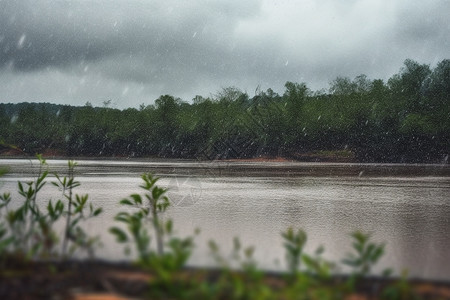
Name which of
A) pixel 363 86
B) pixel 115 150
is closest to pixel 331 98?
pixel 363 86

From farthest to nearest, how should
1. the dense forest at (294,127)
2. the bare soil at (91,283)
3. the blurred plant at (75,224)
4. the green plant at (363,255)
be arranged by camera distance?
the dense forest at (294,127), the blurred plant at (75,224), the green plant at (363,255), the bare soil at (91,283)

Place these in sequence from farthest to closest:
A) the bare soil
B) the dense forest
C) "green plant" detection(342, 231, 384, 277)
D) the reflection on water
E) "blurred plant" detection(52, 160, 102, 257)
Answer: the dense forest → the reflection on water → "blurred plant" detection(52, 160, 102, 257) → "green plant" detection(342, 231, 384, 277) → the bare soil

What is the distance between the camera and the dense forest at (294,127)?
49312 mm

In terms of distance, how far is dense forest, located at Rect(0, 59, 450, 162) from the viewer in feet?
162

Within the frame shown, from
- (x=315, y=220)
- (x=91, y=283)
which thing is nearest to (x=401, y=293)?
(x=91, y=283)

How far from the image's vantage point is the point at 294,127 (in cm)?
6266

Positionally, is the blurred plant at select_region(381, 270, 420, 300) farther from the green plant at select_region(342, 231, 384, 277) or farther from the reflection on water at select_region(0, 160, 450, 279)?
the reflection on water at select_region(0, 160, 450, 279)

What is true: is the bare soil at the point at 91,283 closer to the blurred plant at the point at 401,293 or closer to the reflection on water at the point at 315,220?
the blurred plant at the point at 401,293

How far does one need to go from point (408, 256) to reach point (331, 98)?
232 ft

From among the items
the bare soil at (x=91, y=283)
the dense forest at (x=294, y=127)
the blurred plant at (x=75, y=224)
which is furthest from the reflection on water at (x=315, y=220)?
the dense forest at (x=294, y=127)

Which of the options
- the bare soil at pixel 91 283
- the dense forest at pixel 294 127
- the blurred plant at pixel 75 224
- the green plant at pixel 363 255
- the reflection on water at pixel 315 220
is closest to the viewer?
the bare soil at pixel 91 283

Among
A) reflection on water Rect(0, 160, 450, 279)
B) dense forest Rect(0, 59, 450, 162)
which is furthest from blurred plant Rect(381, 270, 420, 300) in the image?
dense forest Rect(0, 59, 450, 162)

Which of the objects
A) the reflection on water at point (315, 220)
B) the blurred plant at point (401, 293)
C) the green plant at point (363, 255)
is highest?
the green plant at point (363, 255)

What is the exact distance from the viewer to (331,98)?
73375mm
